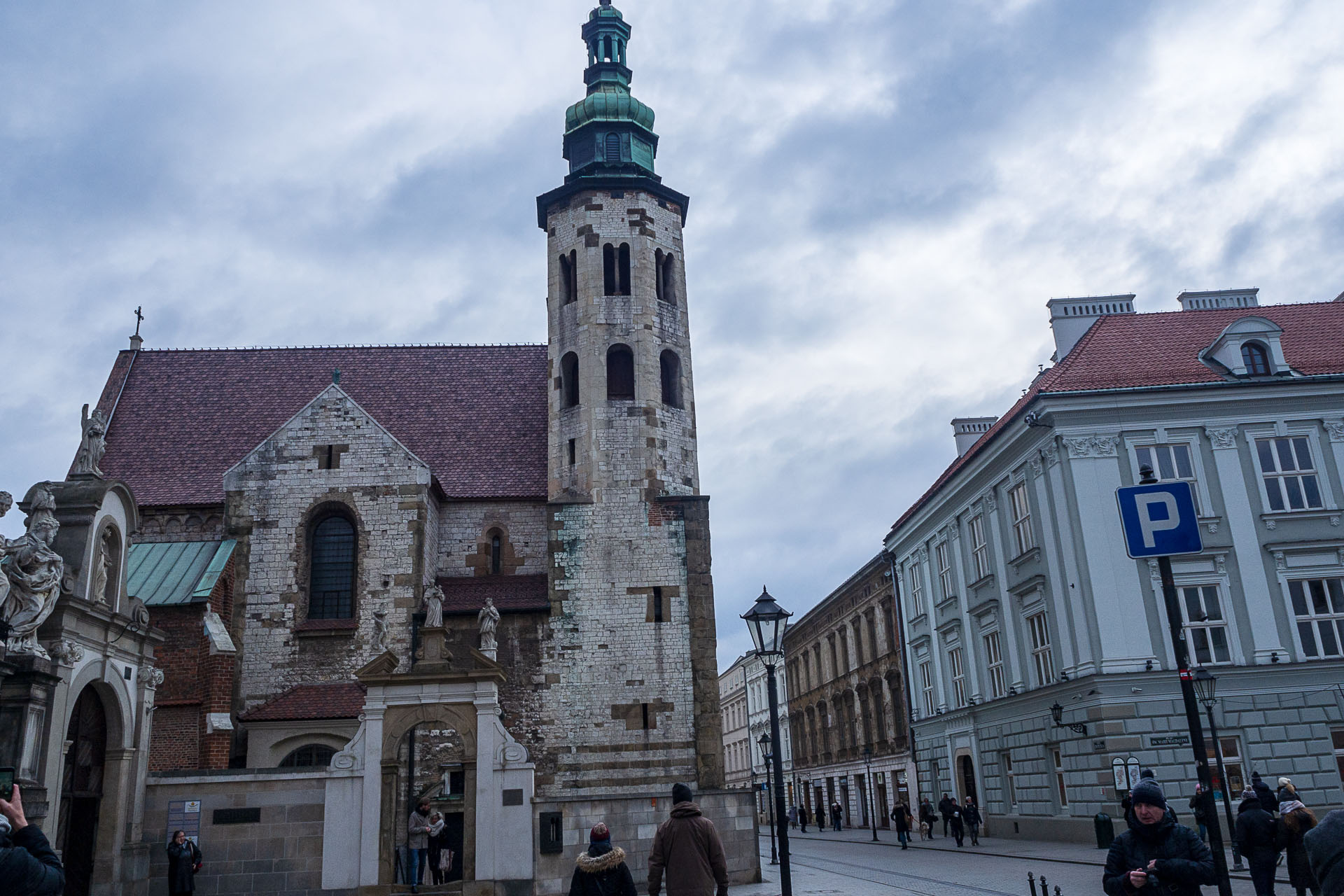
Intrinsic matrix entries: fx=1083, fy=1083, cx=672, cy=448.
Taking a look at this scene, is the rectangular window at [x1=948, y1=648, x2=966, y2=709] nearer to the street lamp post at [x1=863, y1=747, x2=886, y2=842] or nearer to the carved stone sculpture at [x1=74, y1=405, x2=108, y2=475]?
the street lamp post at [x1=863, y1=747, x2=886, y2=842]

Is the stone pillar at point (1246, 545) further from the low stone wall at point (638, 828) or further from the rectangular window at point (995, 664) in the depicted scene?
the low stone wall at point (638, 828)

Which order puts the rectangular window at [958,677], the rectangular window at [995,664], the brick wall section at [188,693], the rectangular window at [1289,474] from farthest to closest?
1. the rectangular window at [958,677]
2. the rectangular window at [995,664]
3. the rectangular window at [1289,474]
4. the brick wall section at [188,693]

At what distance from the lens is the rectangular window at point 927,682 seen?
38.7 meters

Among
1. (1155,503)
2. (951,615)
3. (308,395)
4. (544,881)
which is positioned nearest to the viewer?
(1155,503)

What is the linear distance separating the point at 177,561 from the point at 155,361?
10110 millimetres

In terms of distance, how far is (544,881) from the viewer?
1888cm

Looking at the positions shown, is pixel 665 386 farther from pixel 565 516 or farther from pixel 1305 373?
pixel 1305 373

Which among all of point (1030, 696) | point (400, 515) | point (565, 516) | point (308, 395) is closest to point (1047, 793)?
point (1030, 696)

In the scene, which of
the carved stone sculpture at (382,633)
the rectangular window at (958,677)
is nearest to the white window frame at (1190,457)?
the rectangular window at (958,677)

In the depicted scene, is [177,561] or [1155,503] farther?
[177,561]

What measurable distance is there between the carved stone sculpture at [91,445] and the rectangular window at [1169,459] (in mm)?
22754

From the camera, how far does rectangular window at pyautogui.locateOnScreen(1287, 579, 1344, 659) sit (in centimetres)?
2533

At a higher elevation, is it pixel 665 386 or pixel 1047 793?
pixel 665 386

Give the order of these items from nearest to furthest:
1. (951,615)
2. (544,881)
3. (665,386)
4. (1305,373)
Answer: (544,881), (1305,373), (665,386), (951,615)
